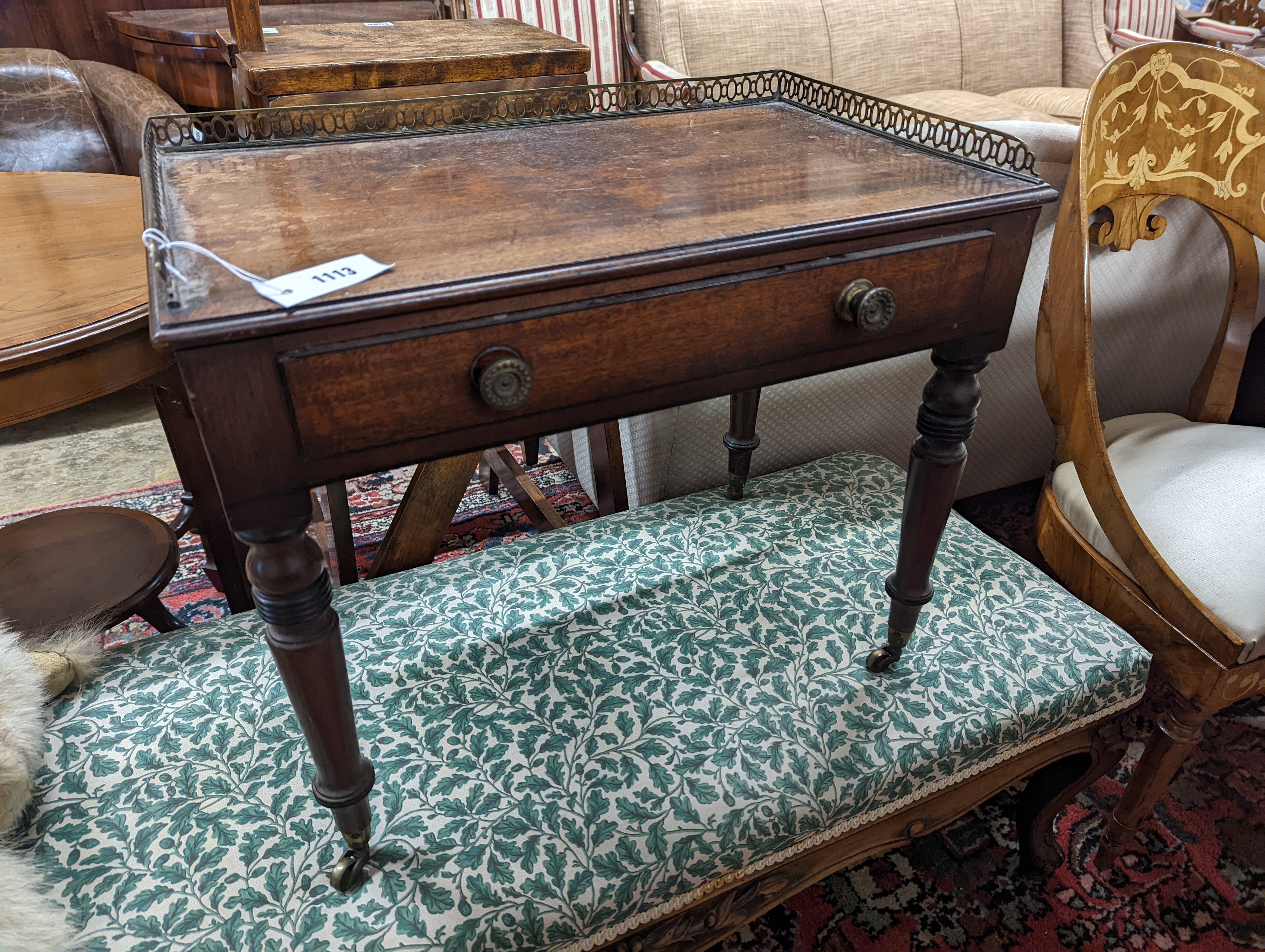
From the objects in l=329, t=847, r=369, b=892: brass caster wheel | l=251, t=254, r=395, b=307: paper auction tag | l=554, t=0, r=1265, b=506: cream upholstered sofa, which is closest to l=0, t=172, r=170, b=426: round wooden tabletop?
l=251, t=254, r=395, b=307: paper auction tag

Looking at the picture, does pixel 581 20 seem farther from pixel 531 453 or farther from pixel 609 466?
pixel 609 466

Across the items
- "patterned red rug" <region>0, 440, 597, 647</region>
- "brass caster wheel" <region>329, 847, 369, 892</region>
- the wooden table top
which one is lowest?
"patterned red rug" <region>0, 440, 597, 647</region>

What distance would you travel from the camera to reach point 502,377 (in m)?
0.69

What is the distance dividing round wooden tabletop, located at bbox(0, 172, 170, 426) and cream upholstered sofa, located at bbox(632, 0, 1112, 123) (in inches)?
79.4

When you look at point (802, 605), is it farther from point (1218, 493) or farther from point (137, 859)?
point (137, 859)

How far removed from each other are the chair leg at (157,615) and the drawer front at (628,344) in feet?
3.19

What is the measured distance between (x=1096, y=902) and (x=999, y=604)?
1.62 feet

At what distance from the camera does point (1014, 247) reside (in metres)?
0.90

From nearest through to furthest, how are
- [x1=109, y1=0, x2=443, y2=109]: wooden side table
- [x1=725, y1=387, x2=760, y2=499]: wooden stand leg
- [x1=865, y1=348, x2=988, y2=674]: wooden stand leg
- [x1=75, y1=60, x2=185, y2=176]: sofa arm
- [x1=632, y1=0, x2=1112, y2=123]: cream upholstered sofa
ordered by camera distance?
1. [x1=865, y1=348, x2=988, y2=674]: wooden stand leg
2. [x1=725, y1=387, x2=760, y2=499]: wooden stand leg
3. [x1=75, y1=60, x2=185, y2=176]: sofa arm
4. [x1=109, y1=0, x2=443, y2=109]: wooden side table
5. [x1=632, y1=0, x2=1112, y2=123]: cream upholstered sofa

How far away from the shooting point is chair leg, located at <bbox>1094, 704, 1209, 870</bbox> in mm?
1173

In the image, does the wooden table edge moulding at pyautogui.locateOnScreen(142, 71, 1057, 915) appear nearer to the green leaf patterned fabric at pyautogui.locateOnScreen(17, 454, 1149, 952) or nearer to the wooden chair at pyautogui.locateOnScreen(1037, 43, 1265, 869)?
the green leaf patterned fabric at pyautogui.locateOnScreen(17, 454, 1149, 952)

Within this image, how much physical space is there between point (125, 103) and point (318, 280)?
7.90 ft

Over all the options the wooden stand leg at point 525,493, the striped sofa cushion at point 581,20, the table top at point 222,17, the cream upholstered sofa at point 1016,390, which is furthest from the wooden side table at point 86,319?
the striped sofa cushion at point 581,20

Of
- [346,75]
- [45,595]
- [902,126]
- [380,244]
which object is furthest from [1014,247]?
[45,595]
